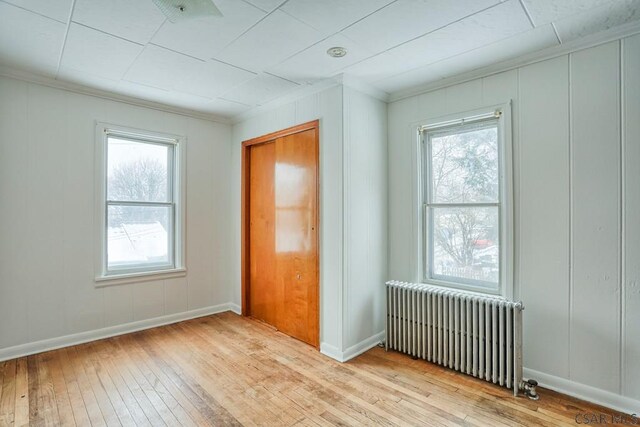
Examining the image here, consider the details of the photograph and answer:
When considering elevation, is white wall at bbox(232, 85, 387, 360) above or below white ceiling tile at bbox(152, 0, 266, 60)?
below

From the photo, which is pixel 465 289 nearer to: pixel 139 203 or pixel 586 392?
pixel 586 392

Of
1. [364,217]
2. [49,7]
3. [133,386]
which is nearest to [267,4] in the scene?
[49,7]

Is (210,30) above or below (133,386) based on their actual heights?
above

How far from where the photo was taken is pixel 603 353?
92.2 inches

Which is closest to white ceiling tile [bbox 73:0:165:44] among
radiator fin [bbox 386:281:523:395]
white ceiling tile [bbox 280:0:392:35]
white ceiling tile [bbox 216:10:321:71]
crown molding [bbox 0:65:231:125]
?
white ceiling tile [bbox 216:10:321:71]

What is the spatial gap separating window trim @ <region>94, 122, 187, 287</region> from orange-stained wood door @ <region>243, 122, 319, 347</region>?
791 mm

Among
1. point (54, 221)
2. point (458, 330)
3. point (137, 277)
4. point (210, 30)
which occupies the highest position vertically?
point (210, 30)

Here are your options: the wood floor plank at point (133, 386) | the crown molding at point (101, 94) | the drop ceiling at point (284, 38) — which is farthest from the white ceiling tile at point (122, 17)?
the wood floor plank at point (133, 386)

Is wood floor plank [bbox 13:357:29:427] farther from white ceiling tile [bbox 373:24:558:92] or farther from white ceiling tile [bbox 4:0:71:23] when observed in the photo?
white ceiling tile [bbox 373:24:558:92]

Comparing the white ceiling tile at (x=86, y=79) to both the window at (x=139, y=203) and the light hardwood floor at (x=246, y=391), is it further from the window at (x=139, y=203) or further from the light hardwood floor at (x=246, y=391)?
the light hardwood floor at (x=246, y=391)

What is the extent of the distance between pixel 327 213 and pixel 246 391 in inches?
66.1

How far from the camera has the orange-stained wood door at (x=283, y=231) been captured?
3.42 meters

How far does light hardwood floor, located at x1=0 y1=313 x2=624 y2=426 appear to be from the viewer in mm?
2201

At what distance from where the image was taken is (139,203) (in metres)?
3.85
